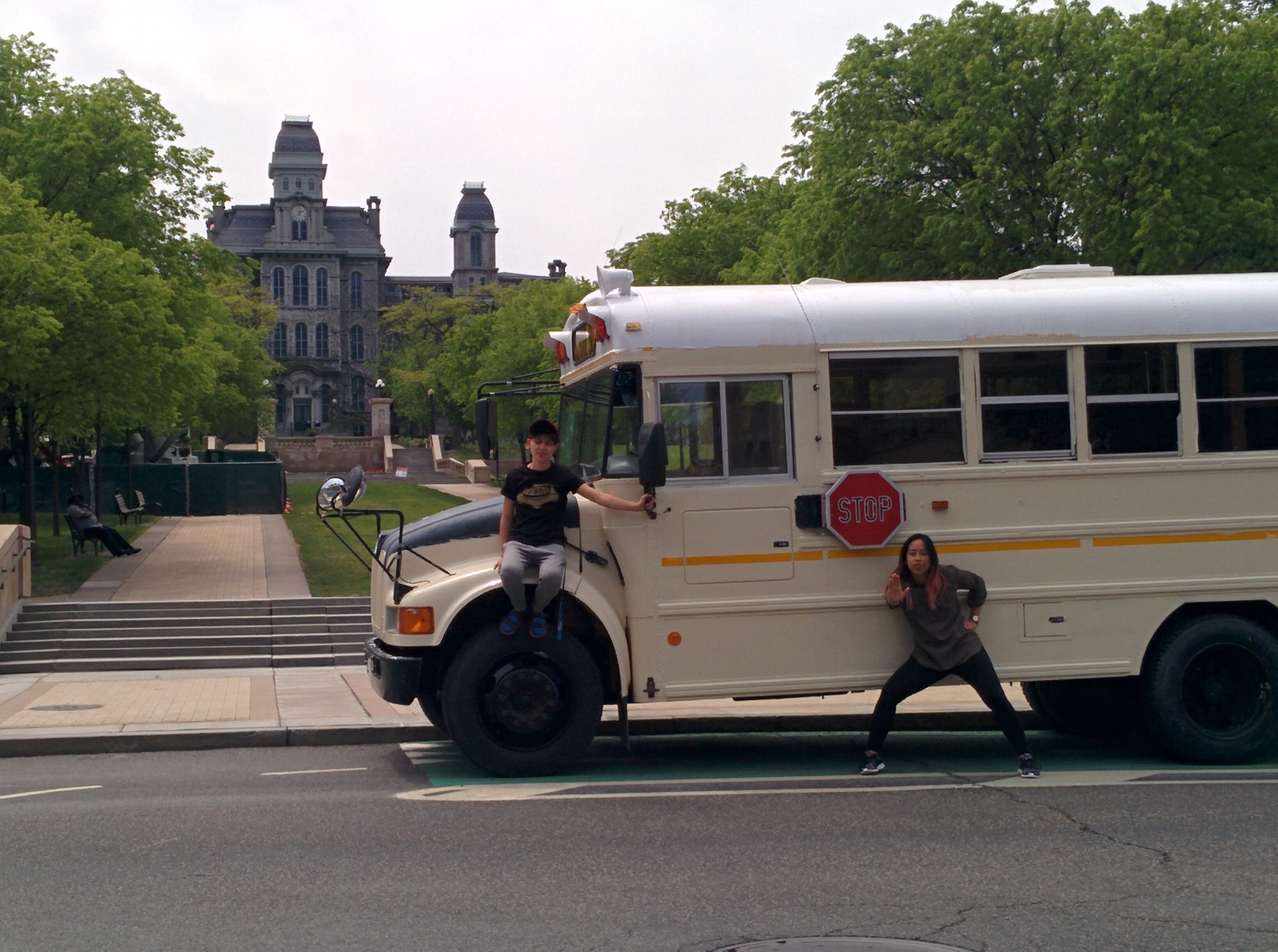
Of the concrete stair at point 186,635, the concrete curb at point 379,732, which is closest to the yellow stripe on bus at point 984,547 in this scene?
the concrete curb at point 379,732

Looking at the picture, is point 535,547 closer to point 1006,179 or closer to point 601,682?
point 601,682

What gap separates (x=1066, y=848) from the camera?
6570 millimetres

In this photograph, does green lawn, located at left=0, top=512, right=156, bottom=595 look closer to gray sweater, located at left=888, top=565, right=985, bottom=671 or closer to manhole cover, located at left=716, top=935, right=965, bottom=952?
gray sweater, located at left=888, top=565, right=985, bottom=671

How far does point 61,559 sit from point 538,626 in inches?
829

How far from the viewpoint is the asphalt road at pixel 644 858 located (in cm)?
534

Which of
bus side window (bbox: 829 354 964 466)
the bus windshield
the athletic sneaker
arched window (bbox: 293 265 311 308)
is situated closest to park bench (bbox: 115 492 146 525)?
the bus windshield

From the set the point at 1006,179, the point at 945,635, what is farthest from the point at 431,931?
the point at 1006,179

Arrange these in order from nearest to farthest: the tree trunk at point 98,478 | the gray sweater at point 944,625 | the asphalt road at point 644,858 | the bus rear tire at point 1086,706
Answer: the asphalt road at point 644,858 < the gray sweater at point 944,625 < the bus rear tire at point 1086,706 < the tree trunk at point 98,478

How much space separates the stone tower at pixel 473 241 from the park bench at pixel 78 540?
109 meters

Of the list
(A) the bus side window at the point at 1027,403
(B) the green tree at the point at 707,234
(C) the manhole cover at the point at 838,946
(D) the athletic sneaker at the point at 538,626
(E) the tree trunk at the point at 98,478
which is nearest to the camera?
(C) the manhole cover at the point at 838,946

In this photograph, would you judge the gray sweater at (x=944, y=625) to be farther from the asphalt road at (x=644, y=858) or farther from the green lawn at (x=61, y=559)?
the green lawn at (x=61, y=559)

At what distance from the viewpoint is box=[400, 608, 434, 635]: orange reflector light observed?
805 centimetres

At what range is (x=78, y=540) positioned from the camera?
26.6 meters

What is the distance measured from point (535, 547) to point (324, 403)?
113762 millimetres
